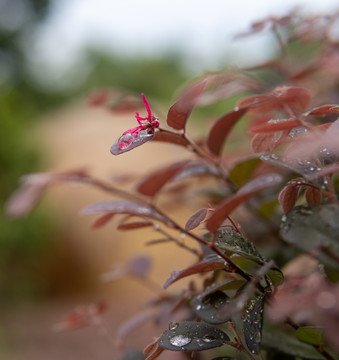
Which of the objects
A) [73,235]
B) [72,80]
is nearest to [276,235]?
[73,235]

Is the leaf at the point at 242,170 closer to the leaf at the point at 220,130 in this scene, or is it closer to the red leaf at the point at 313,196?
the leaf at the point at 220,130

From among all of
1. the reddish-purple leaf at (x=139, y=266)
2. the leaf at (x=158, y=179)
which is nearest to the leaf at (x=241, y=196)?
the leaf at (x=158, y=179)

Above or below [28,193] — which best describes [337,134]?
above

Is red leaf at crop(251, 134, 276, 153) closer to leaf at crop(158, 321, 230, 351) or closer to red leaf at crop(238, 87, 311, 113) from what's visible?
red leaf at crop(238, 87, 311, 113)

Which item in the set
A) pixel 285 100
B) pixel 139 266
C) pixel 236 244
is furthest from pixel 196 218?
pixel 139 266

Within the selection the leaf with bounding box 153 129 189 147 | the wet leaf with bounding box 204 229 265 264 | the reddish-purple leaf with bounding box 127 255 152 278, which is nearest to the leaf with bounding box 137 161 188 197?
the leaf with bounding box 153 129 189 147

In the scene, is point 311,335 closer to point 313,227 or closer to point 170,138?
point 313,227

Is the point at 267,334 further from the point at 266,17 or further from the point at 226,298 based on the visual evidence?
the point at 266,17
